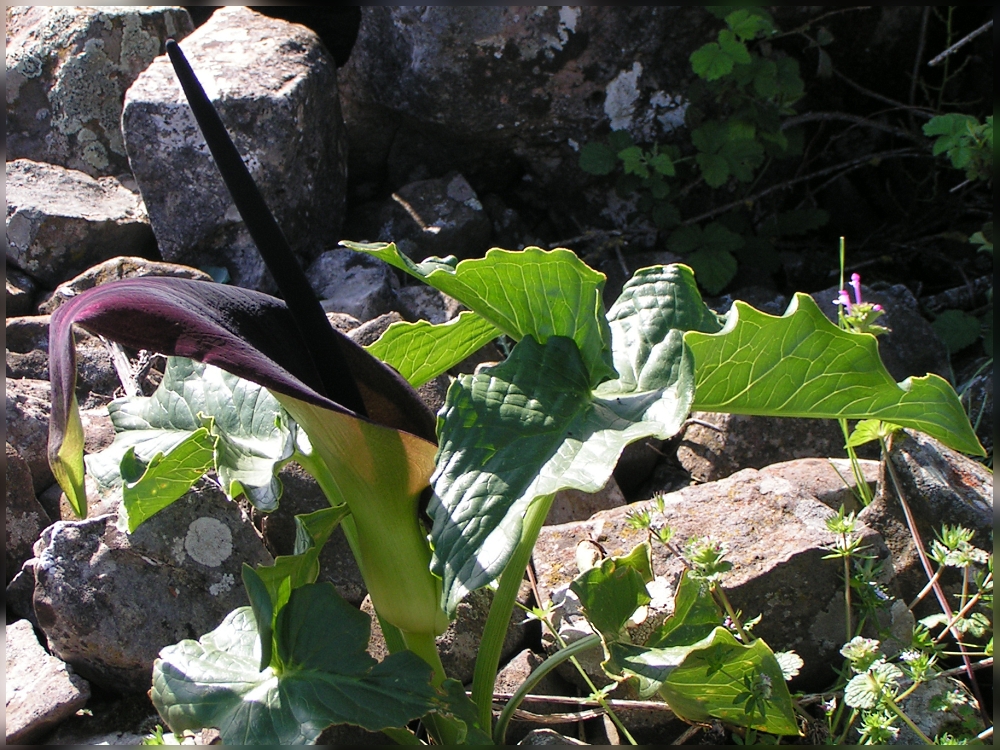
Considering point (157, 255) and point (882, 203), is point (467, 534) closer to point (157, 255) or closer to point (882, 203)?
point (157, 255)

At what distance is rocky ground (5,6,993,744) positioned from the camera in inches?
41.5

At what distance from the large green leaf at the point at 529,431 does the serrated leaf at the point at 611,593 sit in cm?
17

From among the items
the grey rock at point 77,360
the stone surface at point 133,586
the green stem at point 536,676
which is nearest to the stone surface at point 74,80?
the grey rock at point 77,360

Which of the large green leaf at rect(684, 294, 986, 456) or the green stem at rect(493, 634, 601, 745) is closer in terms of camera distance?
the large green leaf at rect(684, 294, 986, 456)

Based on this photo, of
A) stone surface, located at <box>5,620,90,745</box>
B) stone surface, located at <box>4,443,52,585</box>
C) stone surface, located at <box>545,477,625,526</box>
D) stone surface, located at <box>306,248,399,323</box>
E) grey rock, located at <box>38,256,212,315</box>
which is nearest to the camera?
stone surface, located at <box>5,620,90,745</box>

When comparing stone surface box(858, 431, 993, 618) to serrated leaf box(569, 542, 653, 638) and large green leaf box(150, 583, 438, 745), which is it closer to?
serrated leaf box(569, 542, 653, 638)

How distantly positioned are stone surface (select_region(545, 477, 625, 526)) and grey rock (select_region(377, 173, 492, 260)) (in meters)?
0.93

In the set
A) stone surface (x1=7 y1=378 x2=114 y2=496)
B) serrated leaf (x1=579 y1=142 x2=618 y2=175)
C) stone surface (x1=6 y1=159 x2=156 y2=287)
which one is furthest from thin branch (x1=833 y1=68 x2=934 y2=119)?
stone surface (x1=7 y1=378 x2=114 y2=496)

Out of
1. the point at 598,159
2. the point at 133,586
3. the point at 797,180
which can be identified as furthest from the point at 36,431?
the point at 797,180

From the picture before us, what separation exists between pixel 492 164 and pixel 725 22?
2.48 ft

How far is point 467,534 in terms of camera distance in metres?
0.66

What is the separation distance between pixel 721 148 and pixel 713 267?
0.32 meters

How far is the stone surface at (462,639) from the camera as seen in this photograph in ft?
3.60

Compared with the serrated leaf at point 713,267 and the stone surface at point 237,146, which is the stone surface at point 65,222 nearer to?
the stone surface at point 237,146
